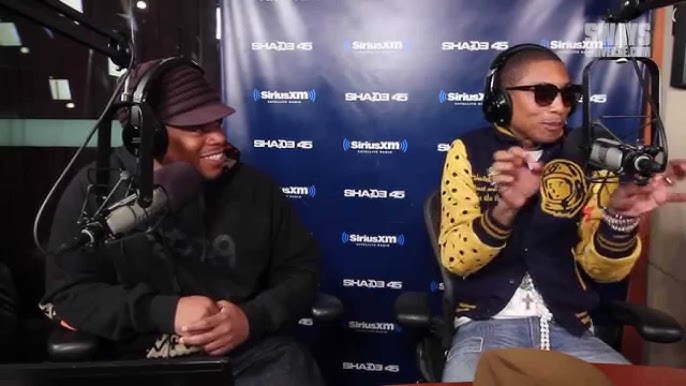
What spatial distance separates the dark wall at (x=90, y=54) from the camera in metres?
2.72

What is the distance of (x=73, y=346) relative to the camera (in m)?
1.58

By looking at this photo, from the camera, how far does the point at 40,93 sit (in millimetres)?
2781

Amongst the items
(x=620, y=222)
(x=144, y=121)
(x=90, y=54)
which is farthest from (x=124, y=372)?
(x=90, y=54)

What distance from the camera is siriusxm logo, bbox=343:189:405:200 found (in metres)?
2.61

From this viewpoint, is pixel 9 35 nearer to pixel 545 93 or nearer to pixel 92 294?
pixel 92 294

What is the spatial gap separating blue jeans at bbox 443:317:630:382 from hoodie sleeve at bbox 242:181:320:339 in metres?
0.44

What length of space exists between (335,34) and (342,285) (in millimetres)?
1027

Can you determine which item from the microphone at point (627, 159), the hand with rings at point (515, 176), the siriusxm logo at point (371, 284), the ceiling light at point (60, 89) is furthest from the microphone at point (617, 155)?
the ceiling light at point (60, 89)

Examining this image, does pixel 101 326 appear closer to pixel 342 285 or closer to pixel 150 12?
pixel 342 285

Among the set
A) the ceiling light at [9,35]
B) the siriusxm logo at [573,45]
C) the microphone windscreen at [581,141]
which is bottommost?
the microphone windscreen at [581,141]

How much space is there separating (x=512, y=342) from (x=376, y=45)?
1354 millimetres

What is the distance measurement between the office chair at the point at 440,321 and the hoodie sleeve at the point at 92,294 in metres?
0.65

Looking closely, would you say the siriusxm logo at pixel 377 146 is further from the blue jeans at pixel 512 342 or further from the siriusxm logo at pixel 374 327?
the blue jeans at pixel 512 342

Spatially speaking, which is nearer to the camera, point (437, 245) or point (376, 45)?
point (437, 245)
